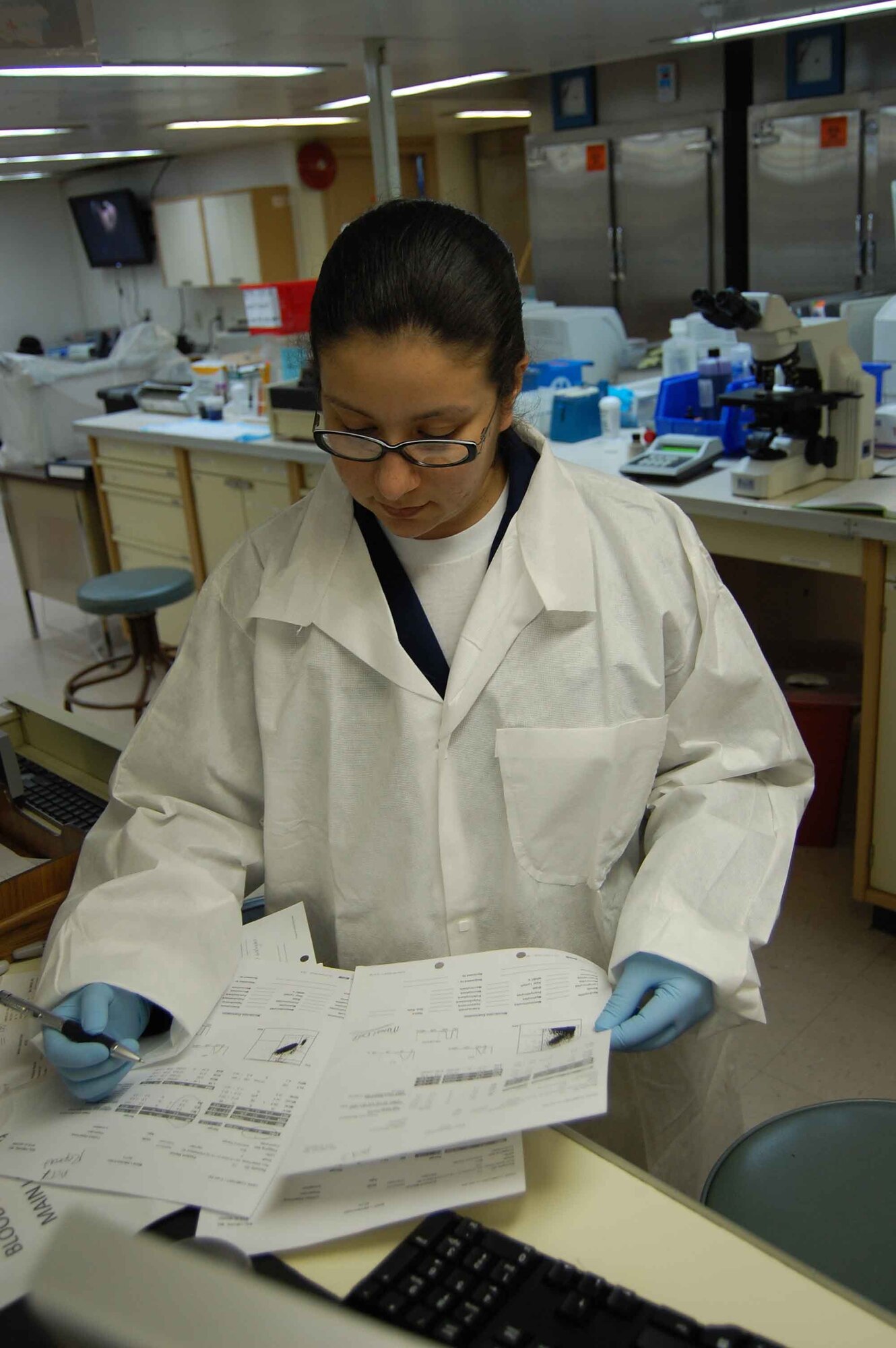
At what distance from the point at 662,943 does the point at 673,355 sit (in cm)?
271

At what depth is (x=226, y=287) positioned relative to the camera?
328 inches

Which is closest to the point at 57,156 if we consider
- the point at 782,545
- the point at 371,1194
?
the point at 782,545

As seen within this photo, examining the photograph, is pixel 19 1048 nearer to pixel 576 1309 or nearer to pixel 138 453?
pixel 576 1309

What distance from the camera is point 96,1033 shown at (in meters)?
0.89

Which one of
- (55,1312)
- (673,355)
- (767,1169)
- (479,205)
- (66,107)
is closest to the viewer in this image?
(55,1312)

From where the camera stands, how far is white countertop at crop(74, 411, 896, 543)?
223 cm

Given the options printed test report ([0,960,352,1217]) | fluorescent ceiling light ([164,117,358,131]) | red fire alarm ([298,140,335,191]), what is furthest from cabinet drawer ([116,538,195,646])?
red fire alarm ([298,140,335,191])

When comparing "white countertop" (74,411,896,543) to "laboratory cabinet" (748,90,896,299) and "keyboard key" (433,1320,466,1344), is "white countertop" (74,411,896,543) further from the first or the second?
"laboratory cabinet" (748,90,896,299)

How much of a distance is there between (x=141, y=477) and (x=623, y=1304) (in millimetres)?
3966

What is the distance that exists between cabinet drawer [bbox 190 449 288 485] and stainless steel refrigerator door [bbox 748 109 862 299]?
2677 millimetres

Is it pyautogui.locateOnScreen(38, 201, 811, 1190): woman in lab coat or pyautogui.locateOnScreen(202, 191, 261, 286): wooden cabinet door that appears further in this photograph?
pyautogui.locateOnScreen(202, 191, 261, 286): wooden cabinet door

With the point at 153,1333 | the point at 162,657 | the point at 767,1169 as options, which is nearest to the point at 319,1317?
the point at 153,1333

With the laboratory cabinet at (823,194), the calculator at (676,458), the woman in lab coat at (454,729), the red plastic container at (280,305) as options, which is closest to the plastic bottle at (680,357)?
the calculator at (676,458)

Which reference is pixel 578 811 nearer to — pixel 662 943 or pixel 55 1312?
pixel 662 943
